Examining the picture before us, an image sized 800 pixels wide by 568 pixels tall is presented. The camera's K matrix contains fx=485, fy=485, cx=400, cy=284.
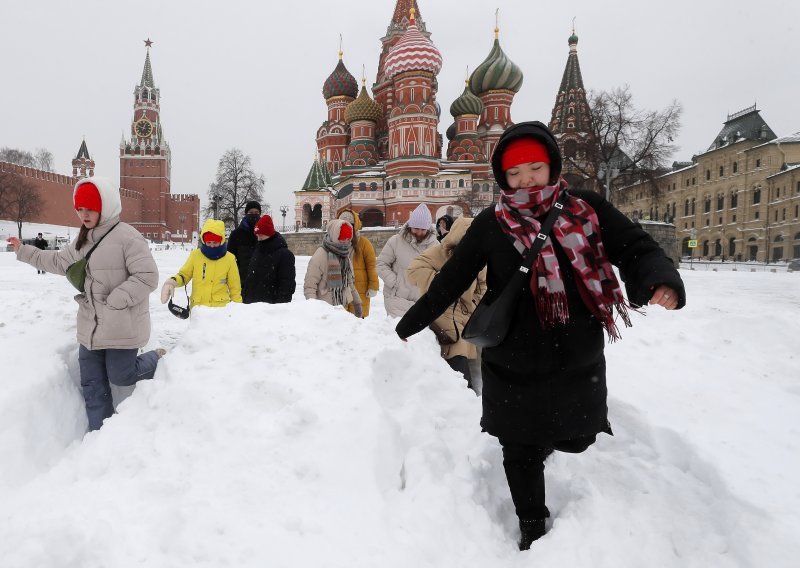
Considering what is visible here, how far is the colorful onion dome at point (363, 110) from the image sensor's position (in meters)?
43.0

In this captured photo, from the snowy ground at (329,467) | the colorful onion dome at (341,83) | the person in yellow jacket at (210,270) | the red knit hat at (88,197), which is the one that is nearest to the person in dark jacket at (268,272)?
the person in yellow jacket at (210,270)

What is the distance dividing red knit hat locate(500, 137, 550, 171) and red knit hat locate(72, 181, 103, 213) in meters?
2.49

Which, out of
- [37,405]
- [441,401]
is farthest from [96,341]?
[441,401]

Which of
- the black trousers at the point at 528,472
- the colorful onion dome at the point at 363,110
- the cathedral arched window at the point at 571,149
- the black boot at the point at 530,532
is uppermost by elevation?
the colorful onion dome at the point at 363,110

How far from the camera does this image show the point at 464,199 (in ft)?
128

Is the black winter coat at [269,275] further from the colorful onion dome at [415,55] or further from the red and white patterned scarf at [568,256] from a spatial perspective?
the colorful onion dome at [415,55]

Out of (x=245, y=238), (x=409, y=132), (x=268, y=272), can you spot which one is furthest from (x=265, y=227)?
(x=409, y=132)

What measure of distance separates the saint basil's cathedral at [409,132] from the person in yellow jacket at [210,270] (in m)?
33.3

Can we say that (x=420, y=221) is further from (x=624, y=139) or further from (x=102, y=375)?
(x=624, y=139)

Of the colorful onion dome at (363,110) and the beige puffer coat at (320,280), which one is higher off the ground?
the colorful onion dome at (363,110)

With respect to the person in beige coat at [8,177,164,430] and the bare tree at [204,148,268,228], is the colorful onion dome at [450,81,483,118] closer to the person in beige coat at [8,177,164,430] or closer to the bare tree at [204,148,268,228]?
the bare tree at [204,148,268,228]

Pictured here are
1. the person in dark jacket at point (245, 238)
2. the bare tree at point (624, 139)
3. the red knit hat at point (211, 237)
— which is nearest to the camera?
the red knit hat at point (211, 237)

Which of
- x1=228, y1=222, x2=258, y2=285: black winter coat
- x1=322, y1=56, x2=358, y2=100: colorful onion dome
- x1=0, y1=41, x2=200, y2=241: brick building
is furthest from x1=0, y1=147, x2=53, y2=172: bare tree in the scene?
x1=228, y1=222, x2=258, y2=285: black winter coat

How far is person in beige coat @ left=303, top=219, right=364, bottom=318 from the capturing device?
4.77m
